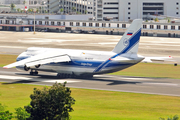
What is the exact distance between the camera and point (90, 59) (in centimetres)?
5503

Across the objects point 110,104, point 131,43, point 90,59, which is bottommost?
point 110,104

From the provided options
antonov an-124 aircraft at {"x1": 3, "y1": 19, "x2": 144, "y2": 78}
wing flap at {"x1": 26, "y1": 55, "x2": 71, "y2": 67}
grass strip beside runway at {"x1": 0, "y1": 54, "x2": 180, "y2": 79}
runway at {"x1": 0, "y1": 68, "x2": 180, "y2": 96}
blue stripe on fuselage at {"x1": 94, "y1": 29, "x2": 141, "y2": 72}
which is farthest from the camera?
grass strip beside runway at {"x1": 0, "y1": 54, "x2": 180, "y2": 79}

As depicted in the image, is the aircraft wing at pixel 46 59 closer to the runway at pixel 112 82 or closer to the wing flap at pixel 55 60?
the wing flap at pixel 55 60

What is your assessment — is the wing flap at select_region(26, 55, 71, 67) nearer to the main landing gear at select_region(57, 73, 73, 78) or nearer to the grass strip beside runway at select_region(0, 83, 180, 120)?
the main landing gear at select_region(57, 73, 73, 78)

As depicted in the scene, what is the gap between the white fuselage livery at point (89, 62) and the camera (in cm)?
5241

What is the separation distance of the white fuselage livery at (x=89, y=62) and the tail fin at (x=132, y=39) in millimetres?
988

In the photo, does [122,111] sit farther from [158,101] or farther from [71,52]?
[71,52]

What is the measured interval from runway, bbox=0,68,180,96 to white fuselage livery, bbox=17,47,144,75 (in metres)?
1.87

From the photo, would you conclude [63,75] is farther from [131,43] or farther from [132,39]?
[132,39]

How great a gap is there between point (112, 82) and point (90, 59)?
535cm

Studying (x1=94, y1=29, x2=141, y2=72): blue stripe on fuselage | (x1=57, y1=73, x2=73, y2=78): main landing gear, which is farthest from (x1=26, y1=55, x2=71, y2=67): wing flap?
(x1=94, y1=29, x2=141, y2=72): blue stripe on fuselage

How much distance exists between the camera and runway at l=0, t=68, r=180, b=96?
47.5 meters

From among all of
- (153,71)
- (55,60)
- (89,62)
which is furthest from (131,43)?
(153,71)

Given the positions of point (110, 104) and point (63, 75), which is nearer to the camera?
point (110, 104)
